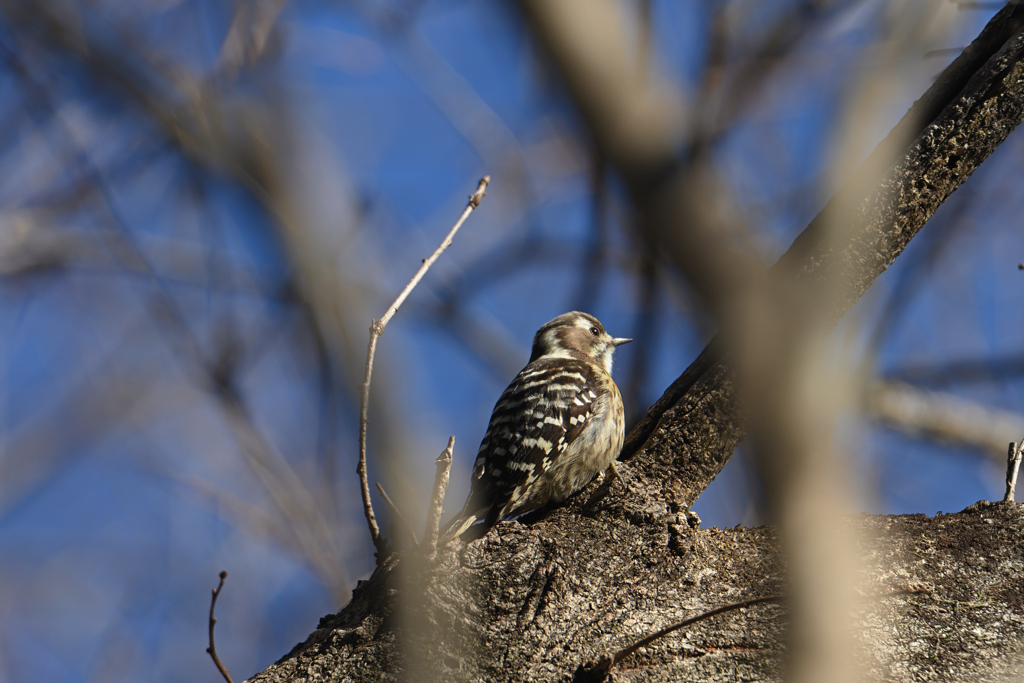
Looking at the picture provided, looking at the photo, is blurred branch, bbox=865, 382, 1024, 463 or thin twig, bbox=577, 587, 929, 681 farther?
blurred branch, bbox=865, 382, 1024, 463

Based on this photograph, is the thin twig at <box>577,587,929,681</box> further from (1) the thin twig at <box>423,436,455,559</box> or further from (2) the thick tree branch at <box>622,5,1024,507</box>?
(2) the thick tree branch at <box>622,5,1024,507</box>

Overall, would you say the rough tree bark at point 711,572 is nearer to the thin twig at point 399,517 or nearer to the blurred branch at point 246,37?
the thin twig at point 399,517

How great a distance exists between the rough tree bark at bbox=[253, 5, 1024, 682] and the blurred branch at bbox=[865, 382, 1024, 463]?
3504 millimetres

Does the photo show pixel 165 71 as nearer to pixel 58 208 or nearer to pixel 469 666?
pixel 58 208

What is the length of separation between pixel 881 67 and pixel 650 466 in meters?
2.73

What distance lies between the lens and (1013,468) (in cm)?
206

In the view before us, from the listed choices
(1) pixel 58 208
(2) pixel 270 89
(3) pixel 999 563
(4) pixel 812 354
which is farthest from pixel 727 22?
(1) pixel 58 208

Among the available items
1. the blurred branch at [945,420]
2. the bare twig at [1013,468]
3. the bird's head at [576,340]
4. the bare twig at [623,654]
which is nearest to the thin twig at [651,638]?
the bare twig at [623,654]

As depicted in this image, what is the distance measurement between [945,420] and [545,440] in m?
3.49

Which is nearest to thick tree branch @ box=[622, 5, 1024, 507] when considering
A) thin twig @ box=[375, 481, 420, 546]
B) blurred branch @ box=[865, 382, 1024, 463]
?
thin twig @ box=[375, 481, 420, 546]

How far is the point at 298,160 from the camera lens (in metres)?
2.45

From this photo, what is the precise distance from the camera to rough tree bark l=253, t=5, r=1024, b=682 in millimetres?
1778

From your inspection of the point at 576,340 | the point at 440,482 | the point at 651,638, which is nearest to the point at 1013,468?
the point at 651,638

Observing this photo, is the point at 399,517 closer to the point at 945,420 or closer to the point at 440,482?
the point at 440,482
